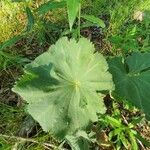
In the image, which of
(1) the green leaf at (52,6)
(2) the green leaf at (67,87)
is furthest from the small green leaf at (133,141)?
(1) the green leaf at (52,6)

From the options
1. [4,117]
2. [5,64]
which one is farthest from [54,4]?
[4,117]

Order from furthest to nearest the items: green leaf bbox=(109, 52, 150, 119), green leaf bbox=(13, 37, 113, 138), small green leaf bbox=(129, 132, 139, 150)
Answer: small green leaf bbox=(129, 132, 139, 150), green leaf bbox=(109, 52, 150, 119), green leaf bbox=(13, 37, 113, 138)

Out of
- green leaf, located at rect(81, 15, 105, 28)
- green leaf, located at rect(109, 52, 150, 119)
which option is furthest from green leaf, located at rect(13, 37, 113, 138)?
green leaf, located at rect(81, 15, 105, 28)

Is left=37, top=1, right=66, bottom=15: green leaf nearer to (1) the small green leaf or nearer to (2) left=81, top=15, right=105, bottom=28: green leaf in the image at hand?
(2) left=81, top=15, right=105, bottom=28: green leaf

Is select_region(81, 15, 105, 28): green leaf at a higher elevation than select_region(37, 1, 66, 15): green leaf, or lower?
lower

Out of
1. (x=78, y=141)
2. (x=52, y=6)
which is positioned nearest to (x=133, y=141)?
(x=78, y=141)

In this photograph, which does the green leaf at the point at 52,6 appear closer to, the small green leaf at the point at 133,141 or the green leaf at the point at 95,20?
the green leaf at the point at 95,20

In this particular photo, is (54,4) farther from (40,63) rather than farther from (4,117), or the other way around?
(4,117)
